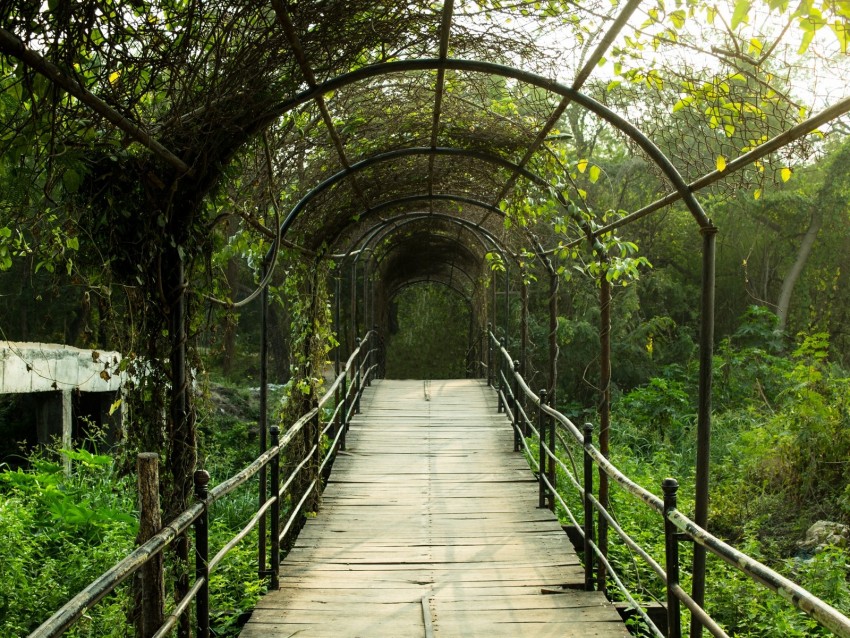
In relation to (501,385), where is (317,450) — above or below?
below

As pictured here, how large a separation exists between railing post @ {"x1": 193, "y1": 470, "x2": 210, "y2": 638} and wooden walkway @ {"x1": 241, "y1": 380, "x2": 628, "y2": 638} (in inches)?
23.4

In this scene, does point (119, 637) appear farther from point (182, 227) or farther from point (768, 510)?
point (768, 510)

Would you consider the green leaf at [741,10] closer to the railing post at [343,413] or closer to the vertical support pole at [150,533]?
the vertical support pole at [150,533]

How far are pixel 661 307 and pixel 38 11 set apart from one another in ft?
62.8

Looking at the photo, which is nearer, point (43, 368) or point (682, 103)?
point (682, 103)

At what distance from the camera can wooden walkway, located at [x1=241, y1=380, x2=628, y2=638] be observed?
411 cm

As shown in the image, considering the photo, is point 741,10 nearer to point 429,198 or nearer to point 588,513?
point 588,513

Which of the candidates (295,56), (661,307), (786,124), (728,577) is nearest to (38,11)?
(295,56)

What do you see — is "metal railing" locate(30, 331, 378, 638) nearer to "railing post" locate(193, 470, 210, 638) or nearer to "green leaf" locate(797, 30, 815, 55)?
"railing post" locate(193, 470, 210, 638)

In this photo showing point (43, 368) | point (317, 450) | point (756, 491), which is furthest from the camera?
point (43, 368)

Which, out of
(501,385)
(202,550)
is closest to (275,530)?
(202,550)

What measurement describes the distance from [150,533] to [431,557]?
257 cm

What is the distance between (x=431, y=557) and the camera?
528 centimetres

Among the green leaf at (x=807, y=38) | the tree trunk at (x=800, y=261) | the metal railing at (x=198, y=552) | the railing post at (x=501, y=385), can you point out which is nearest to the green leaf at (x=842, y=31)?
the green leaf at (x=807, y=38)
